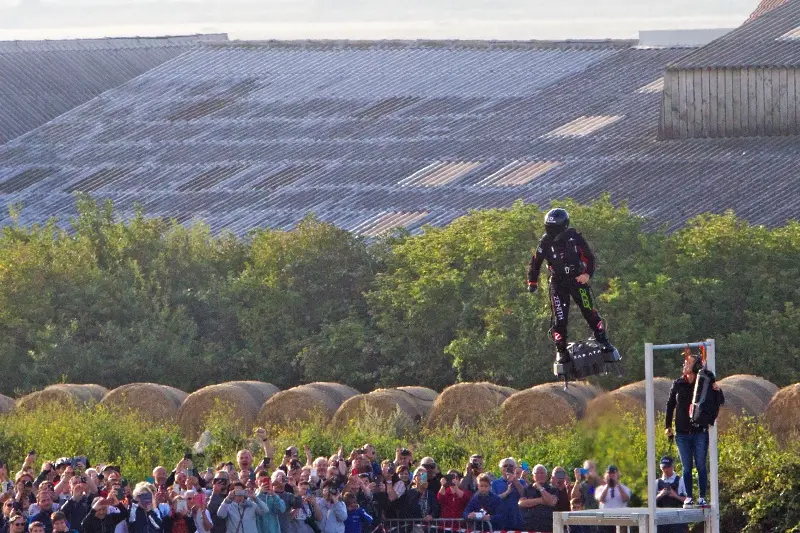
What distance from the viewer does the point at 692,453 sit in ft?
60.1

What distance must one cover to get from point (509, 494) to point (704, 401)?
5.42 m

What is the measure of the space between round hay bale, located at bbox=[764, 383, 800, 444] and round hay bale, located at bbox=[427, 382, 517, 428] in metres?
5.41

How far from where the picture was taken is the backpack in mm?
17438

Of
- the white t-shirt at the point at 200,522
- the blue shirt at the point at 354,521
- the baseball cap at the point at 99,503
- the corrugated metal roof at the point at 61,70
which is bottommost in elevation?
the blue shirt at the point at 354,521

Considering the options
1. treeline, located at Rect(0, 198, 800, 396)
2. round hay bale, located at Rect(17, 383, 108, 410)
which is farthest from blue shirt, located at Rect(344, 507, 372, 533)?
round hay bale, located at Rect(17, 383, 108, 410)

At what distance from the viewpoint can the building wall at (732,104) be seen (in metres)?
47.2

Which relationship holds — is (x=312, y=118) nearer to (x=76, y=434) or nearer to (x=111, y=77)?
(x=111, y=77)

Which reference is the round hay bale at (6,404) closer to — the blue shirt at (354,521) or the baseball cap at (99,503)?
the blue shirt at (354,521)

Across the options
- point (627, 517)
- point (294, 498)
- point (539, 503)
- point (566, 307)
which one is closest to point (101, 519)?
point (294, 498)

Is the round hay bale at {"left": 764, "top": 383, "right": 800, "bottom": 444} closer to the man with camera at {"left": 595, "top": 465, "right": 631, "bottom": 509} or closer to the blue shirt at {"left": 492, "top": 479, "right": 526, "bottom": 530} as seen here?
the blue shirt at {"left": 492, "top": 479, "right": 526, "bottom": 530}

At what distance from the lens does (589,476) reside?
19.0 m

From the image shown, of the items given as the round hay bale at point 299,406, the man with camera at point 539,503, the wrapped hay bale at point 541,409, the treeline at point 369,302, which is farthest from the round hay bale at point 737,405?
the round hay bale at point 299,406

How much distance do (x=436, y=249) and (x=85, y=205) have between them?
915cm

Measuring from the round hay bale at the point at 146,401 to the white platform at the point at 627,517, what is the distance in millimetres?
17292
